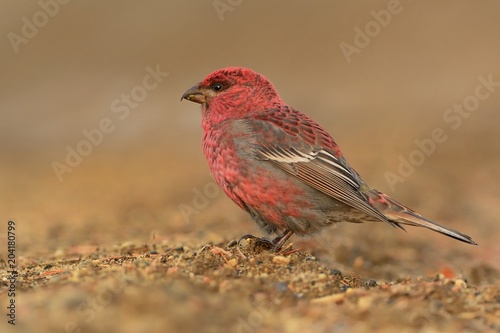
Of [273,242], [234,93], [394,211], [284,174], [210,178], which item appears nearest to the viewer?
[284,174]

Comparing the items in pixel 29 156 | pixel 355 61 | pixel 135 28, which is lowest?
pixel 29 156

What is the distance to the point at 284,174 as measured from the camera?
5.71m

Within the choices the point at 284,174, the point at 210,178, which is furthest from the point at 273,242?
the point at 210,178

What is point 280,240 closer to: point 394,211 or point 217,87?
point 394,211

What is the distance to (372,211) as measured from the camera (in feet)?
18.4

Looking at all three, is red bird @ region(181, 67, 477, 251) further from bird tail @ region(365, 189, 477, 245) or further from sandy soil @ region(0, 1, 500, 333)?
sandy soil @ region(0, 1, 500, 333)

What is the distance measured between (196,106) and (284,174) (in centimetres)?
1153

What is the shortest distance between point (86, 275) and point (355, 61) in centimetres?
1662

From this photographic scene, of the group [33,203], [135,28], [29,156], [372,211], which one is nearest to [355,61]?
[135,28]

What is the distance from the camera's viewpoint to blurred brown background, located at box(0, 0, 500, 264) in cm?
997

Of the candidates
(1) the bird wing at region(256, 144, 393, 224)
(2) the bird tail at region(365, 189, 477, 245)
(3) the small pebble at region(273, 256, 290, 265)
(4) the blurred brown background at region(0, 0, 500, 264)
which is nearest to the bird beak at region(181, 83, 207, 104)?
(1) the bird wing at region(256, 144, 393, 224)

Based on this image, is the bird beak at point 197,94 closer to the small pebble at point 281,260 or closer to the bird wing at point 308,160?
the bird wing at point 308,160

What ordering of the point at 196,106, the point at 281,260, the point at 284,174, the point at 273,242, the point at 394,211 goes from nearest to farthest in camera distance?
the point at 281,260, the point at 284,174, the point at 273,242, the point at 394,211, the point at 196,106

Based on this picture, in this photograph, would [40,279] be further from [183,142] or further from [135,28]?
[135,28]
